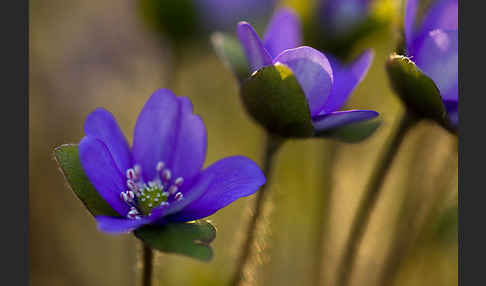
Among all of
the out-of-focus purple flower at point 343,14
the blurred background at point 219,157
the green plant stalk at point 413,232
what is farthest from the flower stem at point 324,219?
the out-of-focus purple flower at point 343,14

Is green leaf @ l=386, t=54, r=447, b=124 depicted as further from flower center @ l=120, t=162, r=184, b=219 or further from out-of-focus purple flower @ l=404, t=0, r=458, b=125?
flower center @ l=120, t=162, r=184, b=219

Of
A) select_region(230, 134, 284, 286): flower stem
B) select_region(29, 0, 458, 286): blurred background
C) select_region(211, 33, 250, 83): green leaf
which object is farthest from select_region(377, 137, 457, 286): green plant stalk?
select_region(211, 33, 250, 83): green leaf

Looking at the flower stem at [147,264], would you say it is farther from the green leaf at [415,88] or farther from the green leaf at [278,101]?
the green leaf at [415,88]

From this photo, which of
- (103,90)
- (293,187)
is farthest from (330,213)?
(103,90)

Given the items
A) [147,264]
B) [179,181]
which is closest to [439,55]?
[179,181]

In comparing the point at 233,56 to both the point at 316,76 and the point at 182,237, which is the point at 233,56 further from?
the point at 182,237

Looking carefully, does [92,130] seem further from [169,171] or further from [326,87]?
[326,87]
